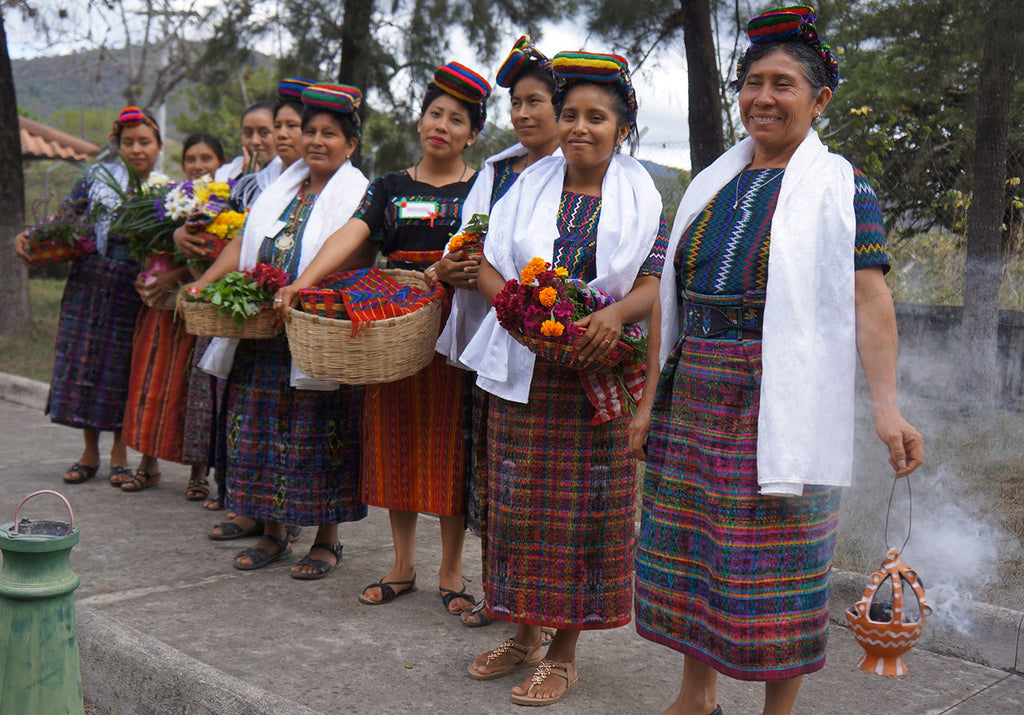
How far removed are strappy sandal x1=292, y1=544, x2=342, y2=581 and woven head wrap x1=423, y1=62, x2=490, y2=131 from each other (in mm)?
2240

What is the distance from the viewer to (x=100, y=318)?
6.15 m

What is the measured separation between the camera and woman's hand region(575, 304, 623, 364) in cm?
314

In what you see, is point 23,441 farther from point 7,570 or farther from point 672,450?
point 672,450

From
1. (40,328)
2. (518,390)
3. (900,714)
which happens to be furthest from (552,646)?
(40,328)

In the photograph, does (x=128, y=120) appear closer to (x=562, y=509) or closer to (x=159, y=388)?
(x=159, y=388)

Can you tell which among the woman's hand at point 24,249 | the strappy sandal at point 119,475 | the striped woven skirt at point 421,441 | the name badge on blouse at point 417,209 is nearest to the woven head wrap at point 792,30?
the name badge on blouse at point 417,209

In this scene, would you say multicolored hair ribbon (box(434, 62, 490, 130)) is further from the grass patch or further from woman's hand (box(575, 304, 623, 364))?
the grass patch

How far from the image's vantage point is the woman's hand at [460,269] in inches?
147

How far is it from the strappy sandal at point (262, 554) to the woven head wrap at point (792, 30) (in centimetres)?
332

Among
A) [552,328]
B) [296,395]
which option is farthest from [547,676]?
[296,395]

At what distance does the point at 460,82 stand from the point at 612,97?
3.23 ft

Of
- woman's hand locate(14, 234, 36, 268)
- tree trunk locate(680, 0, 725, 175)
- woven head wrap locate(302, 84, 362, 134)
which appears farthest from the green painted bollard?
tree trunk locate(680, 0, 725, 175)

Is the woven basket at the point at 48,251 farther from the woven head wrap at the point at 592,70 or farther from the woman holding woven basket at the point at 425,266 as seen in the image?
the woven head wrap at the point at 592,70

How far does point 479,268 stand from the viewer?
362 centimetres
